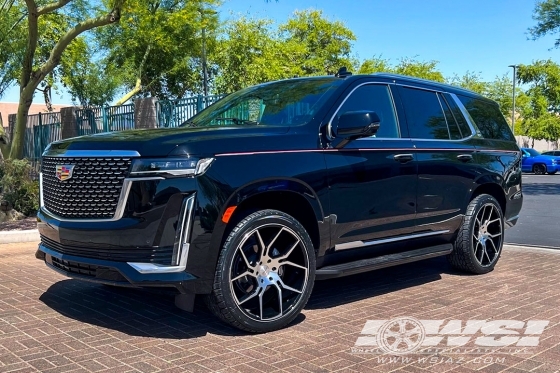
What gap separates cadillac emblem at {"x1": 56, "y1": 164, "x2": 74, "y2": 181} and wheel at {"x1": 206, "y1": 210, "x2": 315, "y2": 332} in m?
1.32

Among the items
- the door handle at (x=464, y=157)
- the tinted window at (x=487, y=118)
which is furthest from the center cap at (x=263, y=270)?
the tinted window at (x=487, y=118)

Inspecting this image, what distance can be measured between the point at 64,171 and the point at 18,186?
23.7 feet

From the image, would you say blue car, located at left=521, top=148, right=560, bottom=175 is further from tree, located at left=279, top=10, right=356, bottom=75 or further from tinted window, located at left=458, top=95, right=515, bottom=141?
tinted window, located at left=458, top=95, right=515, bottom=141

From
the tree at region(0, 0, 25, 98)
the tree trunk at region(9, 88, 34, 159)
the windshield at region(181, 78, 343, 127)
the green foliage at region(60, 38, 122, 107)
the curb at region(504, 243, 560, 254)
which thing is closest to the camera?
the windshield at region(181, 78, 343, 127)

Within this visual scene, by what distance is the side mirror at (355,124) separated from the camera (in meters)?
4.68

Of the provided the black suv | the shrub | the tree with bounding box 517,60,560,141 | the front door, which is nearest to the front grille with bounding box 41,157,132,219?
the black suv

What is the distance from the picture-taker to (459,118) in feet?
21.3

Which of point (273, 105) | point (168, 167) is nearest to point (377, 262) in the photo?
point (273, 105)

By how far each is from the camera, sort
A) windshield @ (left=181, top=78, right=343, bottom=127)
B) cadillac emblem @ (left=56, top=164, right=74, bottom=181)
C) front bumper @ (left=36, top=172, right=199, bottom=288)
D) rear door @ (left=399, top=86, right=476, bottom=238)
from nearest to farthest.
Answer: front bumper @ (left=36, top=172, right=199, bottom=288), cadillac emblem @ (left=56, top=164, right=74, bottom=181), windshield @ (left=181, top=78, right=343, bottom=127), rear door @ (left=399, top=86, right=476, bottom=238)

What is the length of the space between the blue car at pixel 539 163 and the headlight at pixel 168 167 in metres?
33.5

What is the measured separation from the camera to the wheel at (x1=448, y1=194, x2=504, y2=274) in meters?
6.31

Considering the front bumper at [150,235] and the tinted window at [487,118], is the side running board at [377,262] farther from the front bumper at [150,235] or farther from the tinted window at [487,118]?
the tinted window at [487,118]

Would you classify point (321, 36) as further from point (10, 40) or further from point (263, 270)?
point (263, 270)

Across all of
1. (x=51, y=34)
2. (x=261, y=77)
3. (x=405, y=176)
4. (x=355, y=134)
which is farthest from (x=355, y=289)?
(x=51, y=34)
